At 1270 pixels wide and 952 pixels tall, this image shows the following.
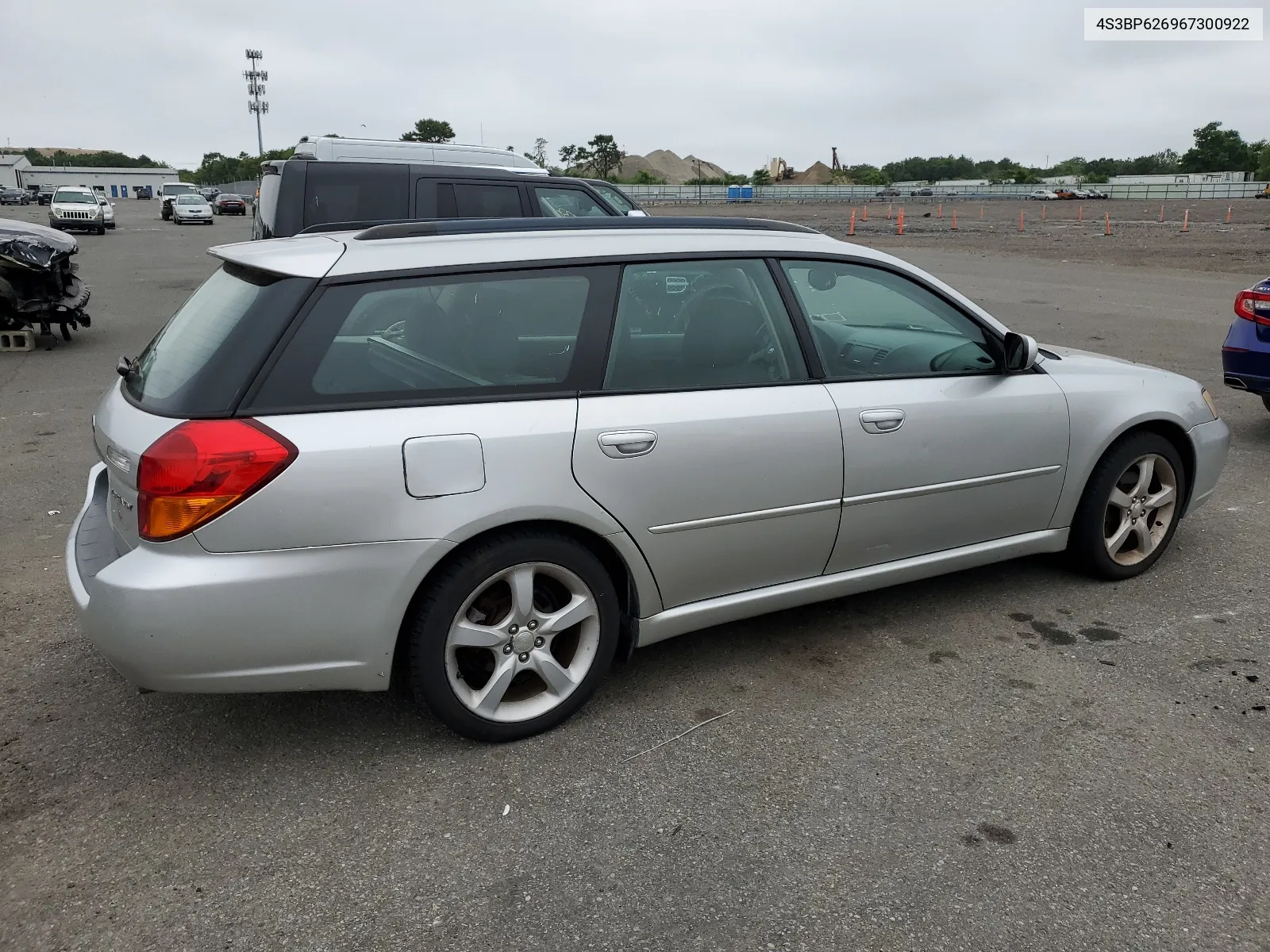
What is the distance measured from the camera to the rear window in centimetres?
287

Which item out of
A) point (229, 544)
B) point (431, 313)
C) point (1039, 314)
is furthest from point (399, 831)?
point (1039, 314)

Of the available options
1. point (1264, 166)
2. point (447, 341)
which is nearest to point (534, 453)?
point (447, 341)

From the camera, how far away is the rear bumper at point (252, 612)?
276 centimetres

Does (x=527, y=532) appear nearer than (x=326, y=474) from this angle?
No

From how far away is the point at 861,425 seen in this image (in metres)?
3.64

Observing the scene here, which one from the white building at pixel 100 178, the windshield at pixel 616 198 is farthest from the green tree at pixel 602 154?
the windshield at pixel 616 198

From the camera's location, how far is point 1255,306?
21.2 ft

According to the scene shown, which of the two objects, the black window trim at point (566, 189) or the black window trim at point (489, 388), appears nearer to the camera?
the black window trim at point (489, 388)

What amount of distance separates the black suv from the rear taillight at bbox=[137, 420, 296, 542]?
5.96 m

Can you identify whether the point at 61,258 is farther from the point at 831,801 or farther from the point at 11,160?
the point at 11,160

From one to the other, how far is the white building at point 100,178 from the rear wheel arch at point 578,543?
4886 inches

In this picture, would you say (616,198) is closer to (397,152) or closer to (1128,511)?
(397,152)

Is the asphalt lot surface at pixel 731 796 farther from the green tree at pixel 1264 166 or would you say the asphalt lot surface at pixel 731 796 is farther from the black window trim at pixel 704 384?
the green tree at pixel 1264 166

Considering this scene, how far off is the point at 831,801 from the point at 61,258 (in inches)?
431
